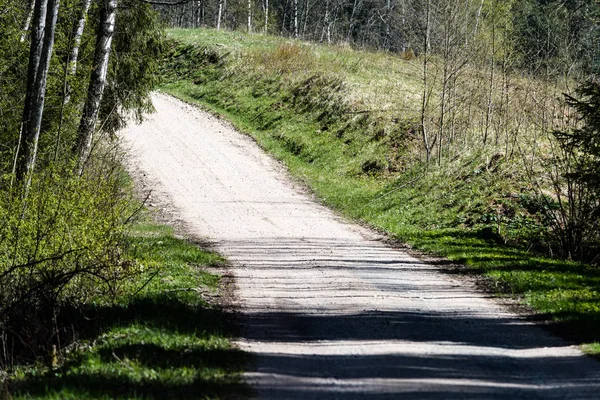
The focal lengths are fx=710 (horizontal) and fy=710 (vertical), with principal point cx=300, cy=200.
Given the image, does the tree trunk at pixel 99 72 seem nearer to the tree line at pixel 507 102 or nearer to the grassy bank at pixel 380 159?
the tree line at pixel 507 102

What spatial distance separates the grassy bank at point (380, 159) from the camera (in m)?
12.8

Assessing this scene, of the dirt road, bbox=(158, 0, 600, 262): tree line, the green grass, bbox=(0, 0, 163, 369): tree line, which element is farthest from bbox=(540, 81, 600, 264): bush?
bbox=(0, 0, 163, 369): tree line

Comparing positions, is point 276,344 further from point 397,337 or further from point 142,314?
point 142,314

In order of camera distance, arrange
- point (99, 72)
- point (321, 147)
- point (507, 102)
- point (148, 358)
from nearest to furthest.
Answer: point (148, 358) < point (99, 72) < point (507, 102) < point (321, 147)

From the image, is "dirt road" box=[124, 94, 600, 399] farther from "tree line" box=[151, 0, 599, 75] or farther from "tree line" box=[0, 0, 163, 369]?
"tree line" box=[151, 0, 599, 75]

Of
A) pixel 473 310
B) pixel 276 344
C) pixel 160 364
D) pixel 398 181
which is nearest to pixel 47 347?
pixel 160 364

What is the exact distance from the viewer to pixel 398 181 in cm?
2320

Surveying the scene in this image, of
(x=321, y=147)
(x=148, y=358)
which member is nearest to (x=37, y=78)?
(x=148, y=358)

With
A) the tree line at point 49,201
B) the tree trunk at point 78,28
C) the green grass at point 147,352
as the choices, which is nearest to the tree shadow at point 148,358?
the green grass at point 147,352

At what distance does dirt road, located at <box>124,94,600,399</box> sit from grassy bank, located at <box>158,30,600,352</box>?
981 mm

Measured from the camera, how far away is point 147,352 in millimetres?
7672

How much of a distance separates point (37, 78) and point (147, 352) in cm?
667

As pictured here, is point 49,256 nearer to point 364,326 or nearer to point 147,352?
point 147,352

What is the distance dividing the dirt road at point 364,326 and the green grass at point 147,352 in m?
0.42
